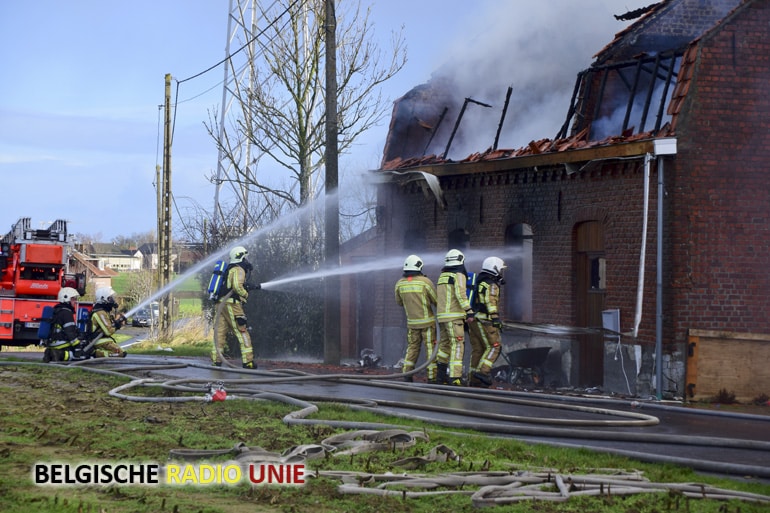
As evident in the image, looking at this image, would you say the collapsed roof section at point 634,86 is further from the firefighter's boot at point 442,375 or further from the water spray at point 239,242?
the firefighter's boot at point 442,375

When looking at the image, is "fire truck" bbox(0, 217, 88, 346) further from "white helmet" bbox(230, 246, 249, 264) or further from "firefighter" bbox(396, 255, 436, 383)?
"firefighter" bbox(396, 255, 436, 383)

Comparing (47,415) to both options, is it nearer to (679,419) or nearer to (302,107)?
(679,419)

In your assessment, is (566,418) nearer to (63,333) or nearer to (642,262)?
(642,262)

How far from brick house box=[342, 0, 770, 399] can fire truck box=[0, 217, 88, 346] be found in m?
9.74

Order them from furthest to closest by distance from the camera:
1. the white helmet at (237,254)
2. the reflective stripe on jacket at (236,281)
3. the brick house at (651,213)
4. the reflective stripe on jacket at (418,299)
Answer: the white helmet at (237,254) → the reflective stripe on jacket at (236,281) → the reflective stripe on jacket at (418,299) → the brick house at (651,213)

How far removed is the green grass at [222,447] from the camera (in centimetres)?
660

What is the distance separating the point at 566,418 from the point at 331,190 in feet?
26.7

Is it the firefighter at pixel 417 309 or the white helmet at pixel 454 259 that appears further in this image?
the firefighter at pixel 417 309

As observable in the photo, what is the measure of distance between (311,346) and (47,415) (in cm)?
1163

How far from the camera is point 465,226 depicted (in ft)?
67.3

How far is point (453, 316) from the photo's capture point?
50.4ft

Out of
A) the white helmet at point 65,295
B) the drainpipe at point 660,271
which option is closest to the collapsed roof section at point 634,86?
the drainpipe at point 660,271

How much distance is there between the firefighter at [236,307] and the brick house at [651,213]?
485 centimetres

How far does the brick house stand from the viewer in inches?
603
